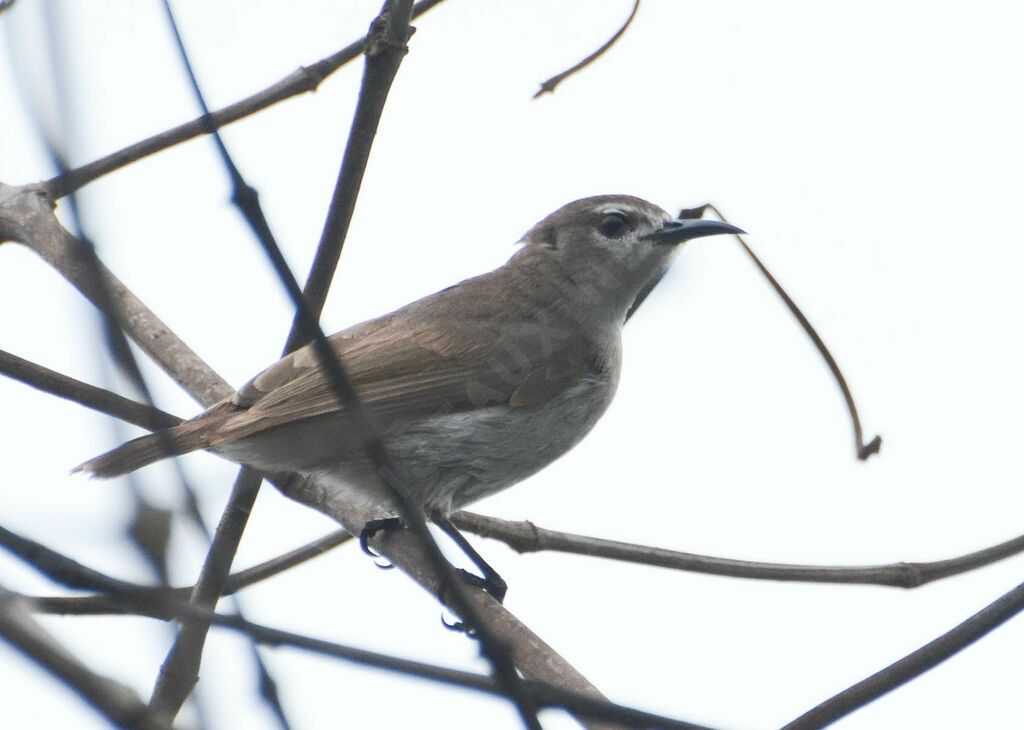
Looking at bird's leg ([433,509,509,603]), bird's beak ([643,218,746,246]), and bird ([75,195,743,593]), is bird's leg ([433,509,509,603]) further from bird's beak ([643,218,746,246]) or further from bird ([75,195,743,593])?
bird's beak ([643,218,746,246])

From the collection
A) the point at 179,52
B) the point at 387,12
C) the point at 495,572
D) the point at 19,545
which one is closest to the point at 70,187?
the point at 179,52

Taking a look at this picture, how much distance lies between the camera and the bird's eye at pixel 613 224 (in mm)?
6202

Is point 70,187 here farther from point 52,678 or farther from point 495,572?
point 495,572

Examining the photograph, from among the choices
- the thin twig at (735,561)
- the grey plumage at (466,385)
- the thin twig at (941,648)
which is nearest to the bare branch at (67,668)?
the thin twig at (941,648)

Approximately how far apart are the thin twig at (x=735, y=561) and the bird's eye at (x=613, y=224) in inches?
81.6

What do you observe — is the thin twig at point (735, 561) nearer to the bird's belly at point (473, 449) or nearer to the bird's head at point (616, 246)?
the bird's belly at point (473, 449)

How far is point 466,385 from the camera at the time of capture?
5.06 m

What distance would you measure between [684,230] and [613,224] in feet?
1.89

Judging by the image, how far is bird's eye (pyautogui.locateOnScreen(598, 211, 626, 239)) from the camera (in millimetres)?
6202

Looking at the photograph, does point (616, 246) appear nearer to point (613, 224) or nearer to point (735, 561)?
point (613, 224)

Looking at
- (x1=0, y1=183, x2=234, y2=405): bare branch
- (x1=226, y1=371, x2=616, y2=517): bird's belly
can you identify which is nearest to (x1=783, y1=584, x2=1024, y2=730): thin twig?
(x1=226, y1=371, x2=616, y2=517): bird's belly

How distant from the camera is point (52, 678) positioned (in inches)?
43.6

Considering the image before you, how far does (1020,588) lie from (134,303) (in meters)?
3.71

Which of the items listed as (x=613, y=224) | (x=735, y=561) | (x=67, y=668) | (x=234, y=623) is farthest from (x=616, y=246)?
(x=67, y=668)
